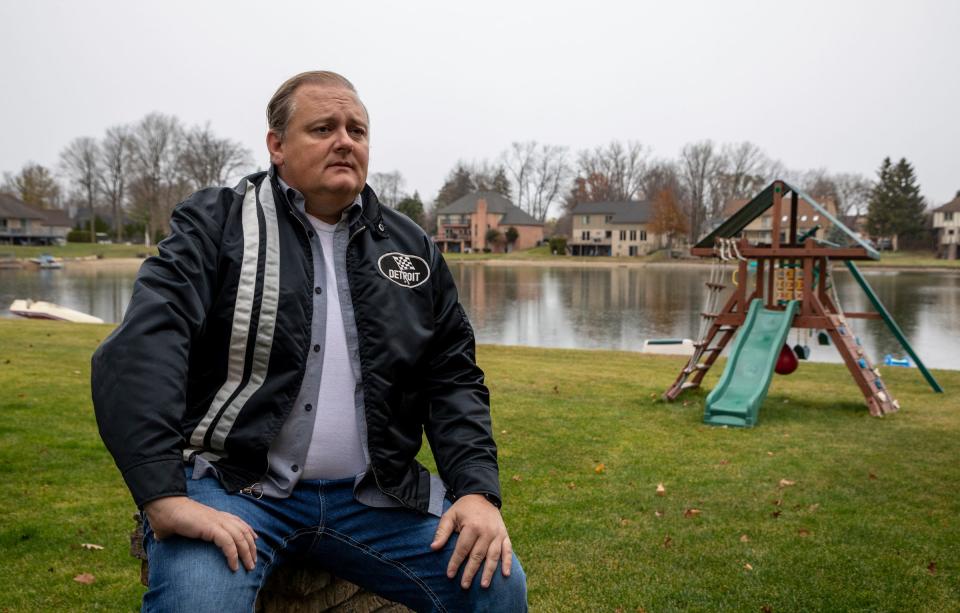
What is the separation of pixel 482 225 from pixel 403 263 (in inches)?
3976

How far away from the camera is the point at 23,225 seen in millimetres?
93625

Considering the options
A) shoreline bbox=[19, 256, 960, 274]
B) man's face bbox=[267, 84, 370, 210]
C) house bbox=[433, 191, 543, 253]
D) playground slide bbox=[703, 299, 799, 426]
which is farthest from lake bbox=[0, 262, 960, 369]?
house bbox=[433, 191, 543, 253]

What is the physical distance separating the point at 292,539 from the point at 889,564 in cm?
392

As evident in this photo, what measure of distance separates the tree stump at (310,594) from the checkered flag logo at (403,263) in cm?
103

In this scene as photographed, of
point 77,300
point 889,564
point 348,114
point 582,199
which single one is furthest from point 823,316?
point 582,199

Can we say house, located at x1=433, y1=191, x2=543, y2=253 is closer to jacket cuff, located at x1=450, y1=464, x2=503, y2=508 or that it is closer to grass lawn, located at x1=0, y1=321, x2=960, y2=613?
grass lawn, located at x1=0, y1=321, x2=960, y2=613

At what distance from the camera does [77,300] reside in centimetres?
3697

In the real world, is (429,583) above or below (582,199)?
below

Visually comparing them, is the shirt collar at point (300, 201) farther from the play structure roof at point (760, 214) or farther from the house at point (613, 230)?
the house at point (613, 230)

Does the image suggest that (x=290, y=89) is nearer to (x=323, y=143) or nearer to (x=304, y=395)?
(x=323, y=143)

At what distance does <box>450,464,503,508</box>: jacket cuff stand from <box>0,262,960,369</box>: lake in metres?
10.1

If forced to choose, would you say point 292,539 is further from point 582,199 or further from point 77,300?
point 582,199

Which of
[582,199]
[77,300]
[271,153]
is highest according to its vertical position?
[582,199]

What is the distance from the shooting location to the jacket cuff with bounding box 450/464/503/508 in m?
2.61
